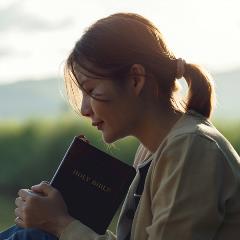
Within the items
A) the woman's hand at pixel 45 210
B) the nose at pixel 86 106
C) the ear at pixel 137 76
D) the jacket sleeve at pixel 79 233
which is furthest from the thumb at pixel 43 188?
the ear at pixel 137 76

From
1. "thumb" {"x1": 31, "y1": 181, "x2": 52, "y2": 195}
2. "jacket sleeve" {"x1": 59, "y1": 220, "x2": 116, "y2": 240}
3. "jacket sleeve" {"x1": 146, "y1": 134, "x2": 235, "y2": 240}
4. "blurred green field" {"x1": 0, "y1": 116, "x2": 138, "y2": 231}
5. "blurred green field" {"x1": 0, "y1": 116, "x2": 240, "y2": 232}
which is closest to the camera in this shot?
"jacket sleeve" {"x1": 146, "y1": 134, "x2": 235, "y2": 240}

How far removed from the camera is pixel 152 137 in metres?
2.51

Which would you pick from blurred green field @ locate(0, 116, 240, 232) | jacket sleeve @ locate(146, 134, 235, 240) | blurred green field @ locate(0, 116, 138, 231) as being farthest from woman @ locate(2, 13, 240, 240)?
blurred green field @ locate(0, 116, 138, 231)

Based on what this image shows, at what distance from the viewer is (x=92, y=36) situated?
2.45 m

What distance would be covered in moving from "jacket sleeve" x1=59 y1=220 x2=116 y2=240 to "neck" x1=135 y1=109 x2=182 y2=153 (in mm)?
318

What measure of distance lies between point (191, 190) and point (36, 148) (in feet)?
23.0

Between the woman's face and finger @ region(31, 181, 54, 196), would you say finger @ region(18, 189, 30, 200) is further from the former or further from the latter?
the woman's face

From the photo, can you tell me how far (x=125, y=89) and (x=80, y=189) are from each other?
35cm

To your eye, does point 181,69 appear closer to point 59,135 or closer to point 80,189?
Result: point 80,189

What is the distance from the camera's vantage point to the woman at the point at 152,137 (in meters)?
2.21

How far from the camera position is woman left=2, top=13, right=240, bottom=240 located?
86.9 inches

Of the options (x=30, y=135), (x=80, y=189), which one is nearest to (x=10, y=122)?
(x=30, y=135)

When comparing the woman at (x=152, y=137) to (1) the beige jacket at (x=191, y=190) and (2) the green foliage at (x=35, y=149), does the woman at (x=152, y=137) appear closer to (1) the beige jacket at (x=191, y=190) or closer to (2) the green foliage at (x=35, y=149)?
(1) the beige jacket at (x=191, y=190)

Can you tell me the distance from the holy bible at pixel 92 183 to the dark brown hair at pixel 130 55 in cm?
24
